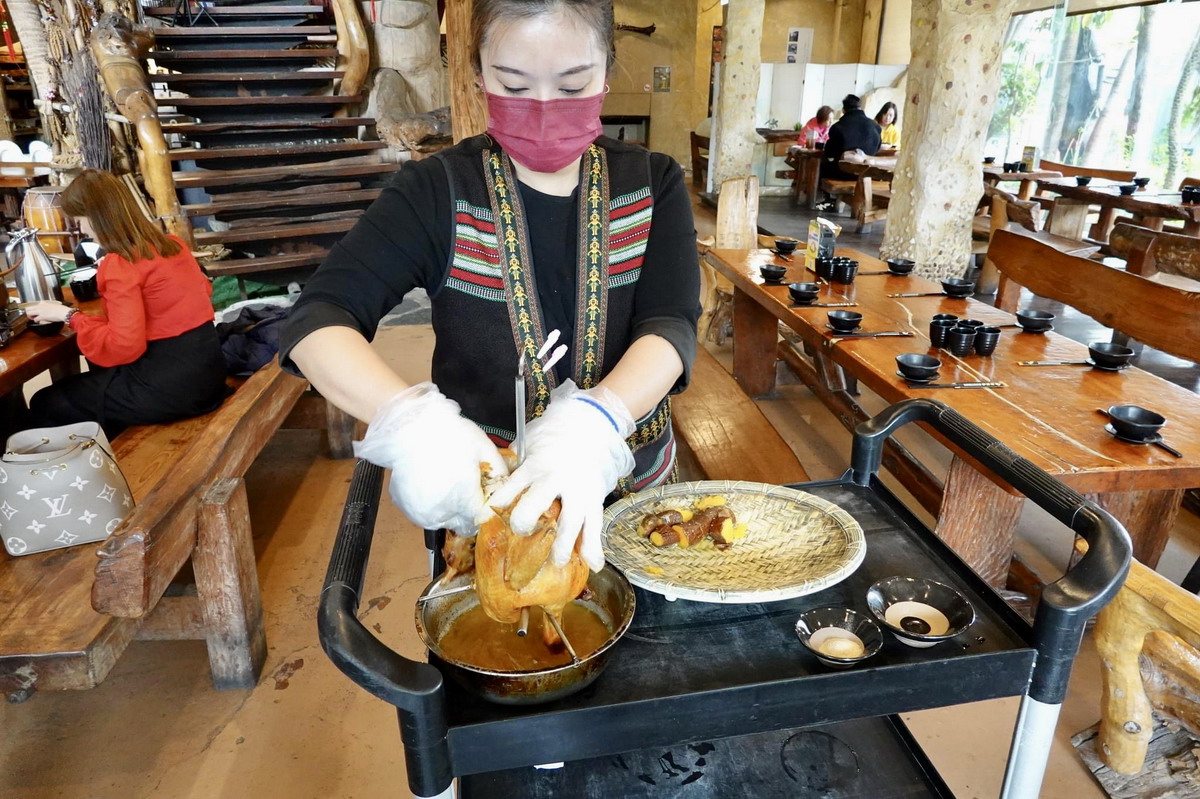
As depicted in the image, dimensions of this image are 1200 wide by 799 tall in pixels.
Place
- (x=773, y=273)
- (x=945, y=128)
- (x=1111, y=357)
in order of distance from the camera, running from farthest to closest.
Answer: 1. (x=945, y=128)
2. (x=773, y=273)
3. (x=1111, y=357)

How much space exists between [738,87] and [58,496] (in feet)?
32.1

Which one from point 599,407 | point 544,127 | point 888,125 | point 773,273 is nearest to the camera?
point 599,407

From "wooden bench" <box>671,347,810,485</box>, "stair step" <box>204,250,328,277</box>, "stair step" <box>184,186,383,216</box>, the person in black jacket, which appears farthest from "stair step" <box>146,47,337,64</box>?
the person in black jacket

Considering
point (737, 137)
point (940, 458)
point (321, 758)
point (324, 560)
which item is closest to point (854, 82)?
point (737, 137)

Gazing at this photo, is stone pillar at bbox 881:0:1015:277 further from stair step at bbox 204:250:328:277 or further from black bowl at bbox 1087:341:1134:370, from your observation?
stair step at bbox 204:250:328:277

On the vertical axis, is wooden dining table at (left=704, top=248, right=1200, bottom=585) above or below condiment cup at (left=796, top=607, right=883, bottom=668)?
below

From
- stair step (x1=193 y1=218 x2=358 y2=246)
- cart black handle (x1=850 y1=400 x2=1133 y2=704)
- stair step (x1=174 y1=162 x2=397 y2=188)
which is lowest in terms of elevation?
stair step (x1=193 y1=218 x2=358 y2=246)

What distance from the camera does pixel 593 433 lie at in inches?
38.8

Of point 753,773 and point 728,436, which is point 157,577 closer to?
point 753,773

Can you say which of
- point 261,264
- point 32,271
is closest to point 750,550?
point 32,271

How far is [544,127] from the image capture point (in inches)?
52.4

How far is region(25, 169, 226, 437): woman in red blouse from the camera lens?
110 inches

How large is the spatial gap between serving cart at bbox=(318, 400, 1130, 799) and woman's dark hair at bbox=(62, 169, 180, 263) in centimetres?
220

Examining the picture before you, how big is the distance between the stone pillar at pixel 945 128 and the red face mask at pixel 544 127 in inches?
166
